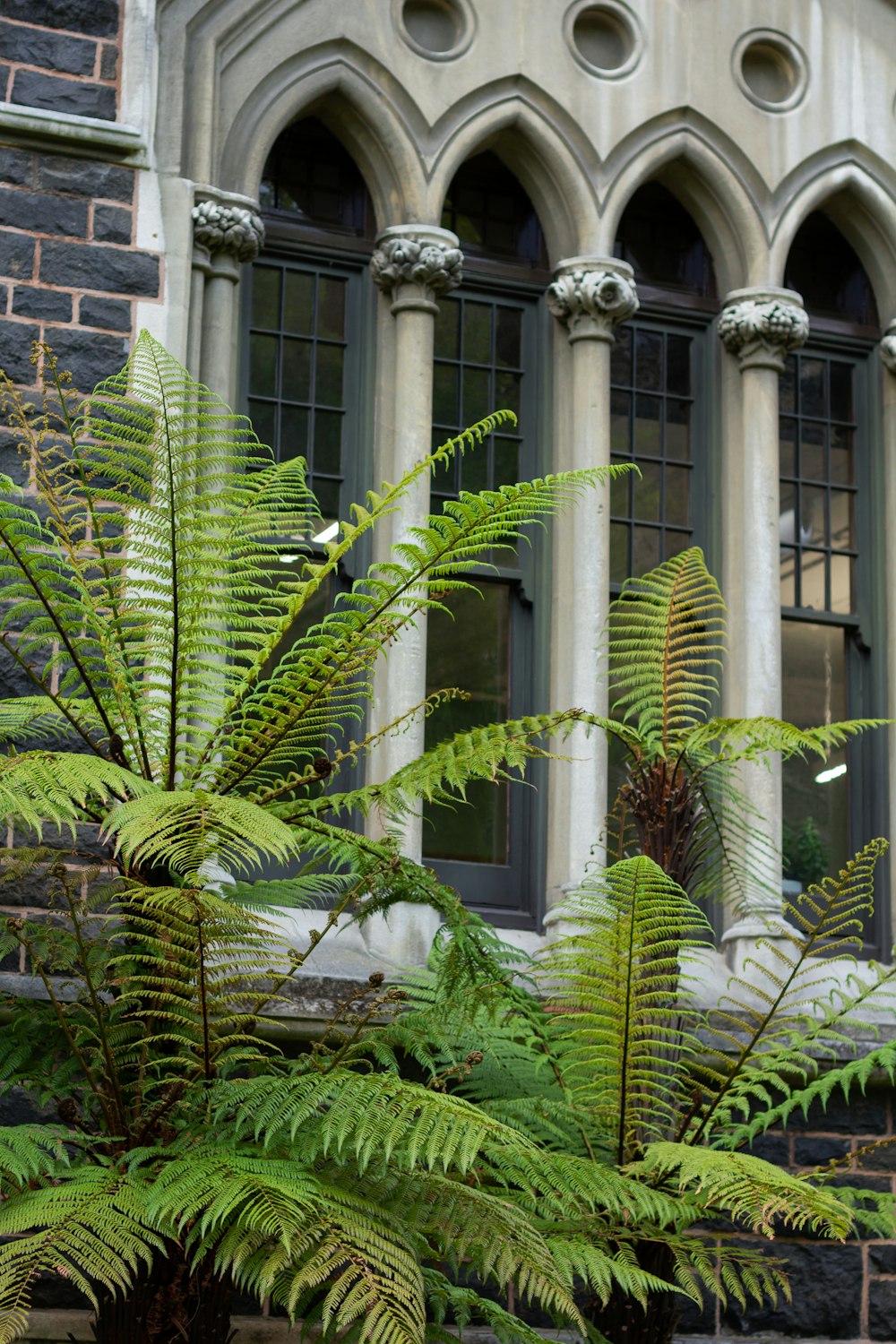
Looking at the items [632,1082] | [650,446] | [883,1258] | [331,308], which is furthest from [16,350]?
[883,1258]

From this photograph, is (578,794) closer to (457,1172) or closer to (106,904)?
(106,904)

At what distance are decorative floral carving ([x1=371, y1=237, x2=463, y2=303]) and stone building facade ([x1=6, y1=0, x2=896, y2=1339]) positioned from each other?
11mm

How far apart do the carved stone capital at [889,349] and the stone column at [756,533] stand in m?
0.38

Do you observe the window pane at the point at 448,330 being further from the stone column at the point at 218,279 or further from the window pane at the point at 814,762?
the window pane at the point at 814,762

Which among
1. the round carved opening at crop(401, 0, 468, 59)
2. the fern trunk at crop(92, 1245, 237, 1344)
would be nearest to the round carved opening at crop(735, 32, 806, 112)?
the round carved opening at crop(401, 0, 468, 59)

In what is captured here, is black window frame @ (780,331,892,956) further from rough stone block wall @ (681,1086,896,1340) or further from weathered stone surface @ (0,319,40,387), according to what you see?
weathered stone surface @ (0,319,40,387)

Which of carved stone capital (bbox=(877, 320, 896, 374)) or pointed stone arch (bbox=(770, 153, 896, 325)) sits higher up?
pointed stone arch (bbox=(770, 153, 896, 325))

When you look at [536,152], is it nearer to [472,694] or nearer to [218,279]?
[218,279]

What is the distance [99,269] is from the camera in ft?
19.9

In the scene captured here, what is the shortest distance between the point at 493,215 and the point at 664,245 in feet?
2.25

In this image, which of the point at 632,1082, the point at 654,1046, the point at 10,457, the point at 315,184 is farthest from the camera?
the point at 315,184

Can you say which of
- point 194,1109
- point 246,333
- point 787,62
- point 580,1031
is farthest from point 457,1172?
point 787,62

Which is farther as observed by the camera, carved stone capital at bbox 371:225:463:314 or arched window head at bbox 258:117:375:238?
arched window head at bbox 258:117:375:238

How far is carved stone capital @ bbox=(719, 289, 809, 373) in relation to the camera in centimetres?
→ 707
